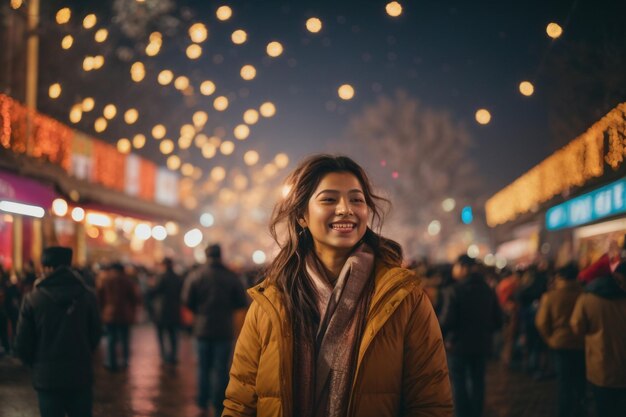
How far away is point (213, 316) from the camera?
7.74 meters

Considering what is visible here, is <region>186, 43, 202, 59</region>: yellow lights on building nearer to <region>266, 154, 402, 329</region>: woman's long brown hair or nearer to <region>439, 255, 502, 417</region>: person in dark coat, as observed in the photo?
<region>439, 255, 502, 417</region>: person in dark coat

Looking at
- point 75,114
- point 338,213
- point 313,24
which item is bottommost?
point 338,213

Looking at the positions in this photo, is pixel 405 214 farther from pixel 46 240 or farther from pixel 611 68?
pixel 611 68

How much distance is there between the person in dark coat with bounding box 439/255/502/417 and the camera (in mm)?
7129

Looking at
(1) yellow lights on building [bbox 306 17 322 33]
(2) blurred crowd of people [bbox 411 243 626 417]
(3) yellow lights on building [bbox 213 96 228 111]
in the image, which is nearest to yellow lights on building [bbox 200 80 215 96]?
(3) yellow lights on building [bbox 213 96 228 111]

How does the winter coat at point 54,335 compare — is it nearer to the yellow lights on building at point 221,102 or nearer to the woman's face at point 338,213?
the woman's face at point 338,213

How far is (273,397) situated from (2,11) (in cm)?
1714

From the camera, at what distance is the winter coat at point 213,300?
773cm

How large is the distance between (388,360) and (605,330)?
12.0 feet

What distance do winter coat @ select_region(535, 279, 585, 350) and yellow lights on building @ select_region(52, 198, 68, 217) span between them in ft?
49.2

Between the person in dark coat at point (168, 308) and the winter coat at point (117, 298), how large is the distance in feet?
1.80

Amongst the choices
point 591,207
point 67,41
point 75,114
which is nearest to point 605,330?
point 67,41

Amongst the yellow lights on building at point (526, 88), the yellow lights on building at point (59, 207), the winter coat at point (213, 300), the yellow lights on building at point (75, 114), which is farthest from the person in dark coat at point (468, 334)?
the yellow lights on building at point (59, 207)

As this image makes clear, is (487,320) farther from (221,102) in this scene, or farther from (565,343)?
(221,102)
